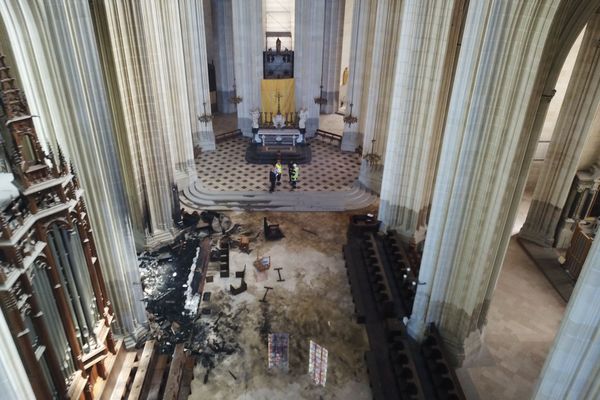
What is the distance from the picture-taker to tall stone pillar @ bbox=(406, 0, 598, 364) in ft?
26.3

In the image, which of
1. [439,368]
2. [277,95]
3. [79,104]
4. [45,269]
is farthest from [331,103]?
[45,269]

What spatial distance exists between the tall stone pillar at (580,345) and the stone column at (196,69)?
15378 mm

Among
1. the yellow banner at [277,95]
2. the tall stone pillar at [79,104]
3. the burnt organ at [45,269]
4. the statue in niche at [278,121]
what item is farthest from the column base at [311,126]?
the burnt organ at [45,269]

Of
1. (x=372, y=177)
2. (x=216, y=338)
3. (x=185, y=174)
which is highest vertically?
(x=185, y=174)

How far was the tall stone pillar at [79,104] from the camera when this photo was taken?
741cm

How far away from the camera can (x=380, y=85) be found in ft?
57.3

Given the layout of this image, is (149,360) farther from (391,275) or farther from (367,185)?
(367,185)

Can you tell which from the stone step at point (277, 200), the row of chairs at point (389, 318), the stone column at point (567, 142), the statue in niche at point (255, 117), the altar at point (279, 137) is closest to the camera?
the row of chairs at point (389, 318)

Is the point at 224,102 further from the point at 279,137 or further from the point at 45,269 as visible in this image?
the point at 45,269

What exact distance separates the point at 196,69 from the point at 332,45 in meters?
8.62

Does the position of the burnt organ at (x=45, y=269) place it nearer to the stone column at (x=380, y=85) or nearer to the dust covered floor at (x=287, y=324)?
the dust covered floor at (x=287, y=324)

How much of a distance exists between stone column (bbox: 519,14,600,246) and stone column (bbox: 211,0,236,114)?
18.2 m

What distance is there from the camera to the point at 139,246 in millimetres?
14578

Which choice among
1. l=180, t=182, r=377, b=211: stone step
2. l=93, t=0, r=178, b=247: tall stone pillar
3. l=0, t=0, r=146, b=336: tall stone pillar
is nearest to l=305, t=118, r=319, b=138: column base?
l=180, t=182, r=377, b=211: stone step
